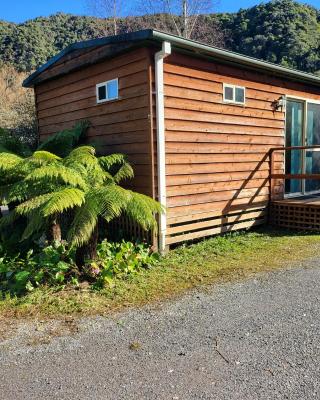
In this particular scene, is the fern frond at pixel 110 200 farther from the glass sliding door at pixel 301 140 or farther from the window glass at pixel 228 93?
the glass sliding door at pixel 301 140

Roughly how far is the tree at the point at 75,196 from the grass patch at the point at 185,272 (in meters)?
0.61

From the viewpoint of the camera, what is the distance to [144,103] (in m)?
5.41

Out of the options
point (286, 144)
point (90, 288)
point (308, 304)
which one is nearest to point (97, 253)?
point (90, 288)

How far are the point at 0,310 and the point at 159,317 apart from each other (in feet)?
5.04

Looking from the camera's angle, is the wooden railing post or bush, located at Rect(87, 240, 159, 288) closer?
bush, located at Rect(87, 240, 159, 288)

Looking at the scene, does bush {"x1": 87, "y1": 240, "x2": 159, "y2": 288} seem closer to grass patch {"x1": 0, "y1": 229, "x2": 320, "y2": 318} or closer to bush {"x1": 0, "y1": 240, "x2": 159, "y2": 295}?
bush {"x1": 0, "y1": 240, "x2": 159, "y2": 295}

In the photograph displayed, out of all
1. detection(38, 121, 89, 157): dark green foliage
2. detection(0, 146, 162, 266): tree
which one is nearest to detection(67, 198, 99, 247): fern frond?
detection(0, 146, 162, 266): tree

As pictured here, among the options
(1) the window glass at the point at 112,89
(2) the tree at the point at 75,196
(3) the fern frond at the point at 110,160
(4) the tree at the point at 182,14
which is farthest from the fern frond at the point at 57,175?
(4) the tree at the point at 182,14

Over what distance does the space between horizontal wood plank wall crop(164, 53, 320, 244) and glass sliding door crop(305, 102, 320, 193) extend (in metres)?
1.08

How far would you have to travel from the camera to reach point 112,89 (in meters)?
6.06

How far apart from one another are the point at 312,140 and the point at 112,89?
199 inches

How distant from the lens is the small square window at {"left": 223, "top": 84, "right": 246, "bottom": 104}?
646 centimetres

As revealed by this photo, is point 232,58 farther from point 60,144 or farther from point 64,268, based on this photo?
point 64,268

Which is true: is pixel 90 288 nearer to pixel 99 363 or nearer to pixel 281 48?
pixel 99 363
